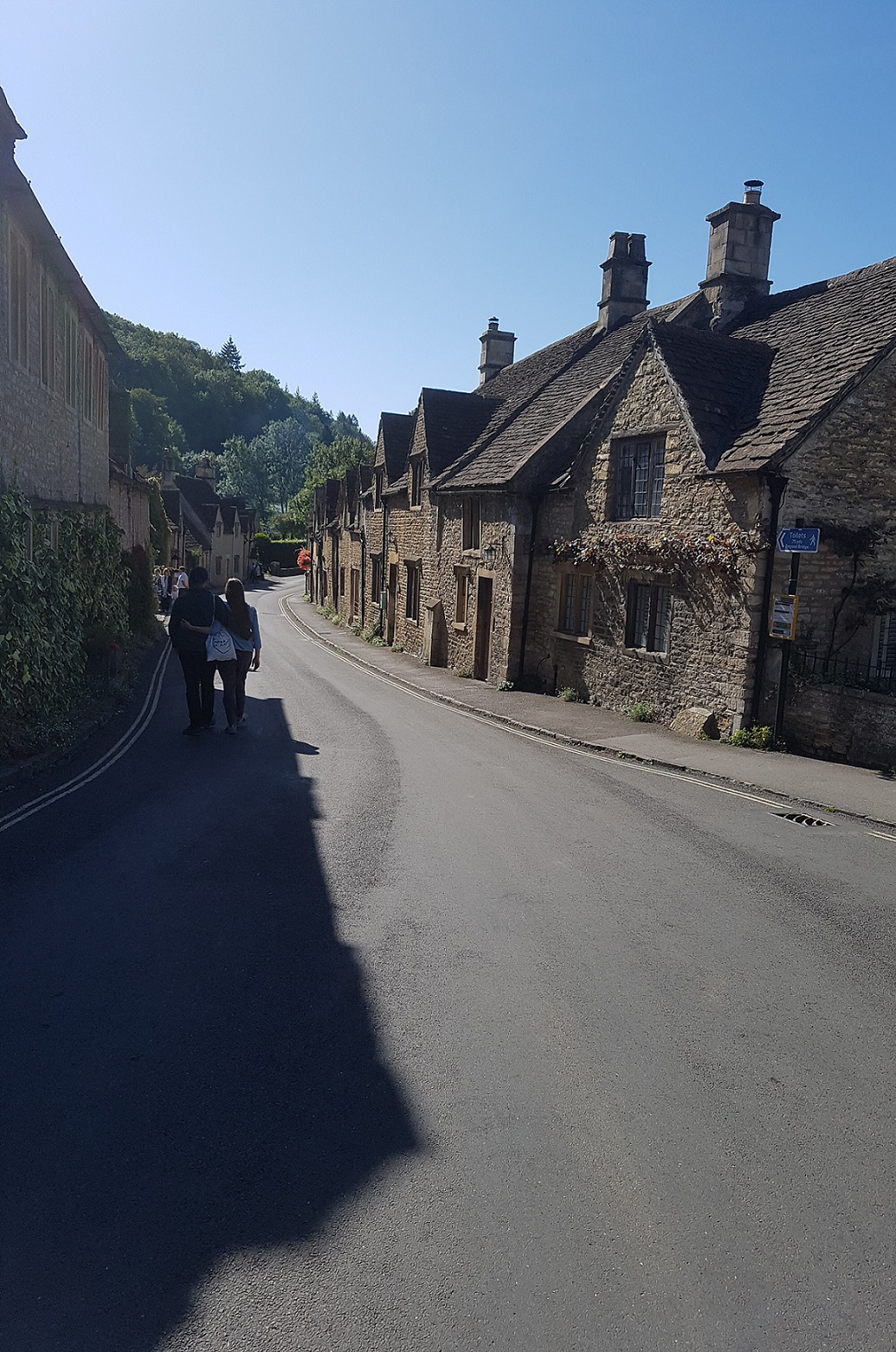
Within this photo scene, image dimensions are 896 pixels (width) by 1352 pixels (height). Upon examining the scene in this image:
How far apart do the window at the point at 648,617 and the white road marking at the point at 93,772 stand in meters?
8.76

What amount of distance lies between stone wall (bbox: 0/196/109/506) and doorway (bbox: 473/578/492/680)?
366 inches

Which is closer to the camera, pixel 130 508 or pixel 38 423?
pixel 38 423

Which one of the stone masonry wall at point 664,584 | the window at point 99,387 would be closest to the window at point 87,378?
the window at point 99,387

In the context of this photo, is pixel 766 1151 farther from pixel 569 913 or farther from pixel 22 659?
pixel 22 659

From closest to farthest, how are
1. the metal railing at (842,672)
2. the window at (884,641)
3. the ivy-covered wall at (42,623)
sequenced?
1. the ivy-covered wall at (42,623)
2. the metal railing at (842,672)
3. the window at (884,641)

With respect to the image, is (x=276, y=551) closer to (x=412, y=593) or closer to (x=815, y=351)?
(x=412, y=593)

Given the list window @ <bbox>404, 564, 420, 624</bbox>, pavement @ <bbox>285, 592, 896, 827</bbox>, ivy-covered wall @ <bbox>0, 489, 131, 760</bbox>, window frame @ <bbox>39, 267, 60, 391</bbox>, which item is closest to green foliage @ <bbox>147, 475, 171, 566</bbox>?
window @ <bbox>404, 564, 420, 624</bbox>

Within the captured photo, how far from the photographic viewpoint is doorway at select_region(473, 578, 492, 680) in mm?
22547

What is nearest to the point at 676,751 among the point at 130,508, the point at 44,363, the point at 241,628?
the point at 241,628

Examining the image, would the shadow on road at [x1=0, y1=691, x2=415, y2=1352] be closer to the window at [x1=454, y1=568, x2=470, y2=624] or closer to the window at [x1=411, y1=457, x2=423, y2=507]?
the window at [x1=454, y1=568, x2=470, y2=624]

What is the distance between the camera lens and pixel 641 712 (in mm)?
16312

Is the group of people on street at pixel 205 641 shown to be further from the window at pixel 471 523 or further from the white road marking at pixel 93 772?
the window at pixel 471 523

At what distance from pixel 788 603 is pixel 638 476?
199 inches

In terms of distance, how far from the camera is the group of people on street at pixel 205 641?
1221 centimetres
